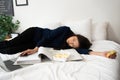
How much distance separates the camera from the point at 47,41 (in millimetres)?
2035

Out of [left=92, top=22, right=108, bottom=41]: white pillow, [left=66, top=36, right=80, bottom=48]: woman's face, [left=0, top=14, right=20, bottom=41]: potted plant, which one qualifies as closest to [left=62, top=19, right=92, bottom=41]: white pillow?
[left=92, top=22, right=108, bottom=41]: white pillow

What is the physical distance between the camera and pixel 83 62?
61.8 inches

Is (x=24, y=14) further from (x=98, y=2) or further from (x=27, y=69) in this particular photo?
(x=27, y=69)

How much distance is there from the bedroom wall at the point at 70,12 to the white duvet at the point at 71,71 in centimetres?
87

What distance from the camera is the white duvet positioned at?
1.26 metres

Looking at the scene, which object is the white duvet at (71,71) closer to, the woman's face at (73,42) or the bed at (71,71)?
the bed at (71,71)

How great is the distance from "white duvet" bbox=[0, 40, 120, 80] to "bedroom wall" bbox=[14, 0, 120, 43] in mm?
867

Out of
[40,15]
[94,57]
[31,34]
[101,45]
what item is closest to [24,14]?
[40,15]

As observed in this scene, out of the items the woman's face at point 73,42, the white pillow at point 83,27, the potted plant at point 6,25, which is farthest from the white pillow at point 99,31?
the potted plant at point 6,25

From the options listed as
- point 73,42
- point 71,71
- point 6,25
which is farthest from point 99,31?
point 6,25

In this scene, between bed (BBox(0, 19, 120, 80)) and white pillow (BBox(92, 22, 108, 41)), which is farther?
white pillow (BBox(92, 22, 108, 41))

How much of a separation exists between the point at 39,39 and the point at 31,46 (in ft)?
0.46

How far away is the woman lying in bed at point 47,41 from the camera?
1.96 metres

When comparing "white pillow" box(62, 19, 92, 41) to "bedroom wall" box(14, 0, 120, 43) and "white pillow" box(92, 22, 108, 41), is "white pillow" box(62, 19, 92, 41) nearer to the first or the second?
"white pillow" box(92, 22, 108, 41)
